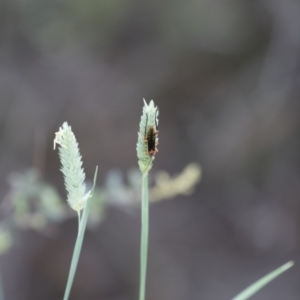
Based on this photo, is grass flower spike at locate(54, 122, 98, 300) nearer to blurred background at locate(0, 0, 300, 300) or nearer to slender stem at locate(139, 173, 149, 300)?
slender stem at locate(139, 173, 149, 300)

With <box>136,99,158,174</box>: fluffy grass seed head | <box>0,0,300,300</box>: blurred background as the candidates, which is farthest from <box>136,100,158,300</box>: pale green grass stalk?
<box>0,0,300,300</box>: blurred background

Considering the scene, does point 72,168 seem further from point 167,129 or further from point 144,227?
point 167,129

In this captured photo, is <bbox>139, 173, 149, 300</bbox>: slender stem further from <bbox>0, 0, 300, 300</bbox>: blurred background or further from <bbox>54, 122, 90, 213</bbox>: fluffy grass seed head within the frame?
<bbox>0, 0, 300, 300</bbox>: blurred background

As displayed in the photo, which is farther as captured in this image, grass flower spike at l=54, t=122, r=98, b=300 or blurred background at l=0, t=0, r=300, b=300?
blurred background at l=0, t=0, r=300, b=300

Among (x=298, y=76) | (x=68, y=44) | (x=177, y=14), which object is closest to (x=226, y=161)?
(x=298, y=76)

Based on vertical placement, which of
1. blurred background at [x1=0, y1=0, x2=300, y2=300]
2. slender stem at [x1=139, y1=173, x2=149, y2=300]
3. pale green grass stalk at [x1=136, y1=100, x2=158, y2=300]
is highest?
blurred background at [x1=0, y1=0, x2=300, y2=300]

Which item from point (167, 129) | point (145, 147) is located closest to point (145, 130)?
→ point (145, 147)

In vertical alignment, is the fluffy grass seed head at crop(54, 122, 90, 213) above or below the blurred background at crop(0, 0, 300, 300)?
below

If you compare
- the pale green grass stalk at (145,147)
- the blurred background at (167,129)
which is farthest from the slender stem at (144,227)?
the blurred background at (167,129)
